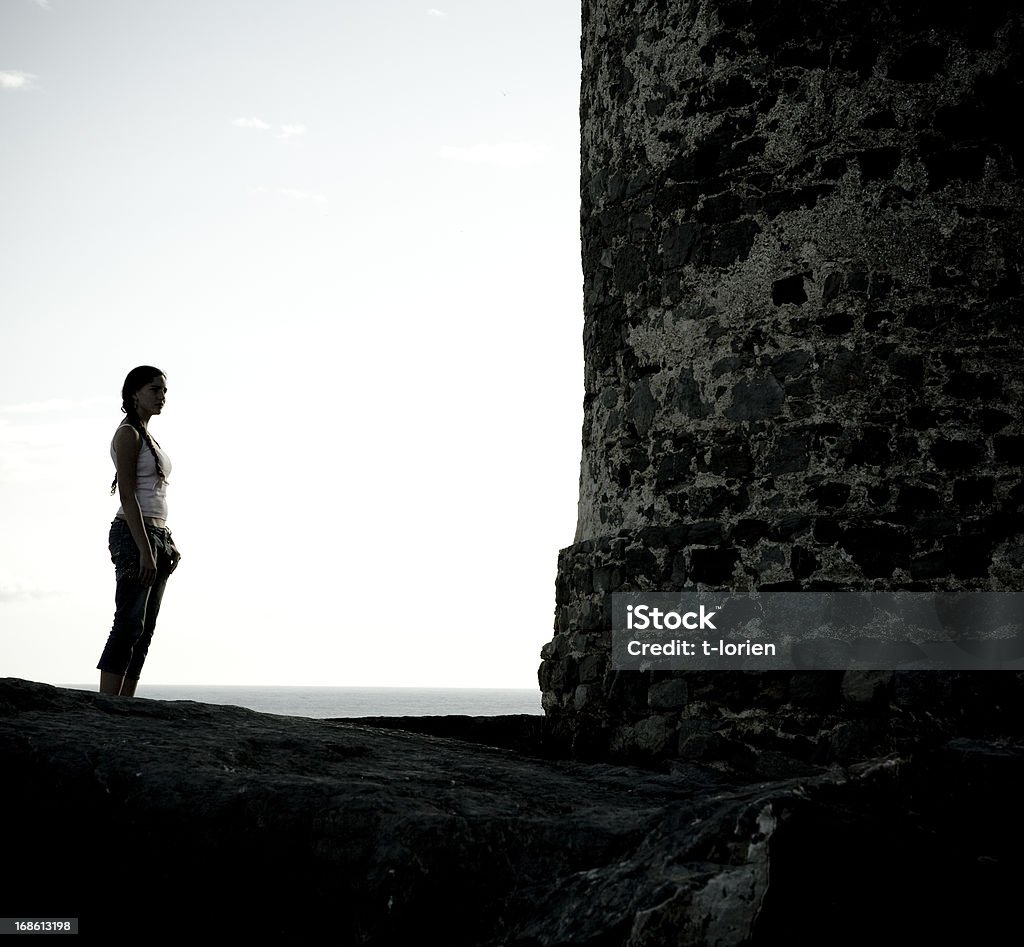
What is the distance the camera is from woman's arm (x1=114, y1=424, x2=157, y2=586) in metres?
4.88

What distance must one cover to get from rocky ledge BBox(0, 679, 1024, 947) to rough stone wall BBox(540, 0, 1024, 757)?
1.56 m

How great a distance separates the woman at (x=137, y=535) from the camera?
485 cm

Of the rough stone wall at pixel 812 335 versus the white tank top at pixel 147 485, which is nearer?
the rough stone wall at pixel 812 335

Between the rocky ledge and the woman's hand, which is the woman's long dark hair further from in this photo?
the rocky ledge

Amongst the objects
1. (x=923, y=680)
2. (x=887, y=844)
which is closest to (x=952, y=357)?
(x=923, y=680)

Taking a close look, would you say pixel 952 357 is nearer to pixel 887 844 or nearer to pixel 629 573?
pixel 629 573

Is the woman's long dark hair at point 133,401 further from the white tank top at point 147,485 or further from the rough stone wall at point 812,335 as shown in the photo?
the rough stone wall at point 812,335

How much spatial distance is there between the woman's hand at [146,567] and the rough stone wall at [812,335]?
201cm

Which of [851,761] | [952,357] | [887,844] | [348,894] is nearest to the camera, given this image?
[887,844]

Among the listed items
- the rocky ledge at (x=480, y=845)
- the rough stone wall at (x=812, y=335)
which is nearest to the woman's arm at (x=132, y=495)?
the rocky ledge at (x=480, y=845)

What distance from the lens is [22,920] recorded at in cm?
285

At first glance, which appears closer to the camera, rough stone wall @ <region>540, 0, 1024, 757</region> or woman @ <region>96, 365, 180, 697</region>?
rough stone wall @ <region>540, 0, 1024, 757</region>

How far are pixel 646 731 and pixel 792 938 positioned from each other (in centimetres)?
289

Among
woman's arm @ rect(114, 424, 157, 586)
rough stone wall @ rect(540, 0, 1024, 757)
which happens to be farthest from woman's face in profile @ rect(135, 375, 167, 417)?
rough stone wall @ rect(540, 0, 1024, 757)
